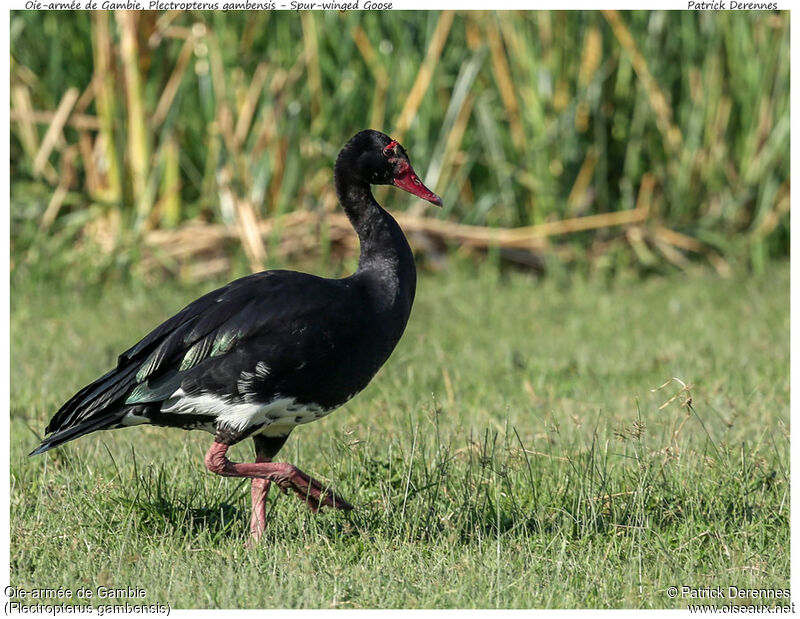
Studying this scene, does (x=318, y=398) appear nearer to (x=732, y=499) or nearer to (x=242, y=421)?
(x=242, y=421)

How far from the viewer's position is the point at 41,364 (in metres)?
7.43

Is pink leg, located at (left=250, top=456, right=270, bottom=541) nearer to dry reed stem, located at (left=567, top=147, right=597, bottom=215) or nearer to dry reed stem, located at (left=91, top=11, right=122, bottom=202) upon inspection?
dry reed stem, located at (left=91, top=11, right=122, bottom=202)

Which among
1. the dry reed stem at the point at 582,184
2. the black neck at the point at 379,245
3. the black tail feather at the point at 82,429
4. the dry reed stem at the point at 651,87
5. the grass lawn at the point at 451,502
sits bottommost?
the grass lawn at the point at 451,502

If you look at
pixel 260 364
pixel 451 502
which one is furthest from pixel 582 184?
pixel 260 364

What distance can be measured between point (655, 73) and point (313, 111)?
108 inches

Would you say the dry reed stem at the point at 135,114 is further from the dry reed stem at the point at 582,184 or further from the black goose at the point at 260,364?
the black goose at the point at 260,364

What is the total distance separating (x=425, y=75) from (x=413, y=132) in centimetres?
47

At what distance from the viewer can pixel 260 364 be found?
441cm

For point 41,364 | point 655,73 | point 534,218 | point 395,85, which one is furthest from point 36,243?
point 655,73

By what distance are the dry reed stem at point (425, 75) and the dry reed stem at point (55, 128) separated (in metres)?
2.48

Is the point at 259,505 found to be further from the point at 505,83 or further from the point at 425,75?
the point at 505,83

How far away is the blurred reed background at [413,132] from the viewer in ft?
31.1

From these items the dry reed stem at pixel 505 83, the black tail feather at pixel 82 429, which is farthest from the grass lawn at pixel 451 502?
the dry reed stem at pixel 505 83

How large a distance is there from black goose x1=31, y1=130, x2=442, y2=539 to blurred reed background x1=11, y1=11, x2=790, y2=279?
4.67m
